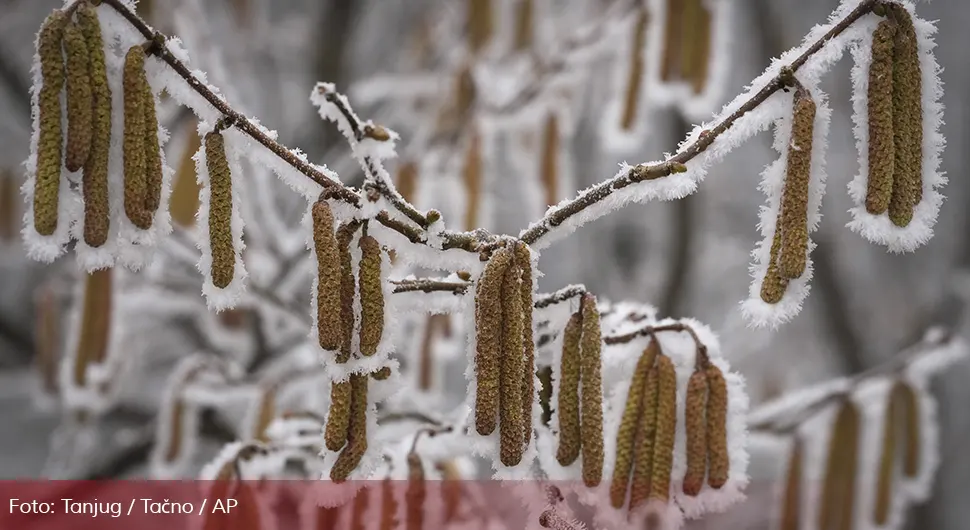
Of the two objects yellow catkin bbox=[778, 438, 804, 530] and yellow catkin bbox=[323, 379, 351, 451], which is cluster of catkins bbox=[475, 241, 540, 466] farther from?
yellow catkin bbox=[778, 438, 804, 530]

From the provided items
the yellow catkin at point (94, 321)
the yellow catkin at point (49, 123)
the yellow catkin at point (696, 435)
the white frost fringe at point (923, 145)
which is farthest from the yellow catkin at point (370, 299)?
the yellow catkin at point (94, 321)

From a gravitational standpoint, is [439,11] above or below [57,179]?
A: above

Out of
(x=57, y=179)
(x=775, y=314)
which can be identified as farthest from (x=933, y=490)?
(x=57, y=179)

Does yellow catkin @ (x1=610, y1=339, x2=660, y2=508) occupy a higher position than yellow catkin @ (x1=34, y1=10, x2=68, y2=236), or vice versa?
yellow catkin @ (x1=34, y1=10, x2=68, y2=236)

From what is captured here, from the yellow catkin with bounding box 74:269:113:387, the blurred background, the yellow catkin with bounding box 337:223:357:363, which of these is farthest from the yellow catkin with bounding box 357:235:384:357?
the blurred background

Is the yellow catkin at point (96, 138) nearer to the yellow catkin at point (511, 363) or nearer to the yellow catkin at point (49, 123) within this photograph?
the yellow catkin at point (49, 123)

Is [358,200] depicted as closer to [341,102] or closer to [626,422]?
[341,102]
